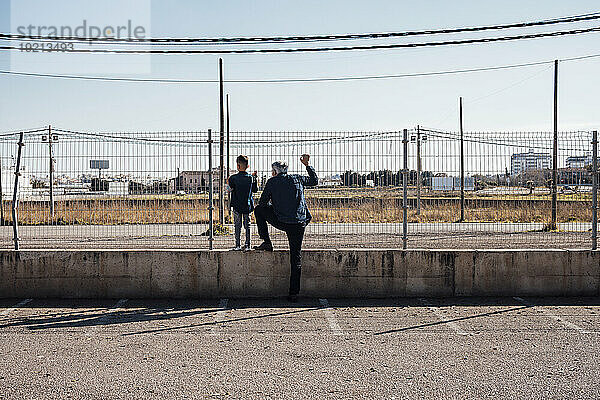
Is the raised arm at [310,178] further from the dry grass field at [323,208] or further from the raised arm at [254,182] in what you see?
the raised arm at [254,182]

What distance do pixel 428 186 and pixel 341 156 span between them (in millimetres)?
2285

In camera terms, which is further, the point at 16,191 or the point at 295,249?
the point at 16,191

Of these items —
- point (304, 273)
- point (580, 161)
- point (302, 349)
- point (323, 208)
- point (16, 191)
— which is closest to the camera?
point (302, 349)

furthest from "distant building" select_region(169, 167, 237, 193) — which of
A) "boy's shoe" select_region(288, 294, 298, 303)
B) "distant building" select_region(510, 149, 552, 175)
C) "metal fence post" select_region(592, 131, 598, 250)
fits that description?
"metal fence post" select_region(592, 131, 598, 250)

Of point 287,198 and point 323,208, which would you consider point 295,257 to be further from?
point 323,208

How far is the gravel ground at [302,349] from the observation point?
5.80 metres

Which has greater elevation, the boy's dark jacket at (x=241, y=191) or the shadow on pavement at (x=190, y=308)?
the boy's dark jacket at (x=241, y=191)

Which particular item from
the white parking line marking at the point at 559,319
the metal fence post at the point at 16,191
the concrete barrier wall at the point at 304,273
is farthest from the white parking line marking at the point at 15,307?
the white parking line marking at the point at 559,319

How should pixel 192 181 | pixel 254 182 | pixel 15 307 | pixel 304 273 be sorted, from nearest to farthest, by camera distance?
pixel 15 307, pixel 304 273, pixel 192 181, pixel 254 182

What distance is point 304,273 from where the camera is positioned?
10.2m

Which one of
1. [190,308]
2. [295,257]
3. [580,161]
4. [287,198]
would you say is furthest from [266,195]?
[580,161]

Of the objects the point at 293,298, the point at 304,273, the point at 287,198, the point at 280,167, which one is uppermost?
the point at 280,167

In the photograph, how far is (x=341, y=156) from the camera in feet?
35.2

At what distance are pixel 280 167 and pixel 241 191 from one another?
2.30ft
